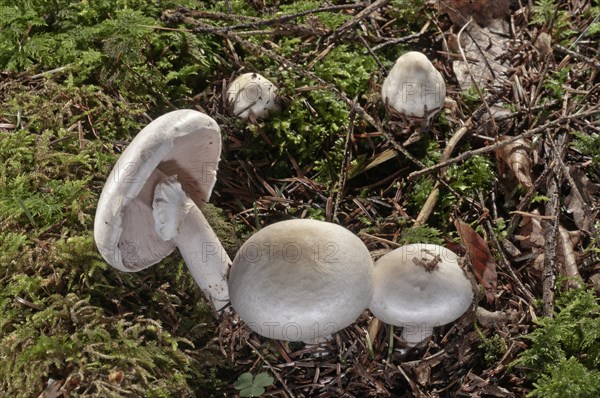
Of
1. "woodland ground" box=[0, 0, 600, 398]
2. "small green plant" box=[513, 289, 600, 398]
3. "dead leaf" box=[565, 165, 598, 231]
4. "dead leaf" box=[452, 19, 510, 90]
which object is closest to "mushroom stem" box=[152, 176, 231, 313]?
"woodland ground" box=[0, 0, 600, 398]

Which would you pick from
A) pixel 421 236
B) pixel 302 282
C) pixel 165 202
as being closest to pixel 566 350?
pixel 421 236

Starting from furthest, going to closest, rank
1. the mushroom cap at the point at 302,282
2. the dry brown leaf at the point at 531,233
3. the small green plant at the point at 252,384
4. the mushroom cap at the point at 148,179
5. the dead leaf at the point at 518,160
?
the dead leaf at the point at 518,160 → the dry brown leaf at the point at 531,233 → the small green plant at the point at 252,384 → the mushroom cap at the point at 302,282 → the mushroom cap at the point at 148,179

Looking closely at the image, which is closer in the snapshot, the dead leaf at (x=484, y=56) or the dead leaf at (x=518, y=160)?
the dead leaf at (x=518, y=160)

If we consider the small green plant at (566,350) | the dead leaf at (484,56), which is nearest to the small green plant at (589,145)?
the dead leaf at (484,56)

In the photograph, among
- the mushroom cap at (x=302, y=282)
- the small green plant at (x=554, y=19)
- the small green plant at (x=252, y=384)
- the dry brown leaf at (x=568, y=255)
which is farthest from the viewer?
the small green plant at (x=554, y=19)

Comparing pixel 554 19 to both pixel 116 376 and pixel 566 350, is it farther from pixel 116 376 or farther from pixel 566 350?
pixel 116 376

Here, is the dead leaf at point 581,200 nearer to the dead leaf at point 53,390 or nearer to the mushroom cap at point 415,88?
the mushroom cap at point 415,88

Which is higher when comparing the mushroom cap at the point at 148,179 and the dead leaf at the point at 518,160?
the mushroom cap at the point at 148,179
